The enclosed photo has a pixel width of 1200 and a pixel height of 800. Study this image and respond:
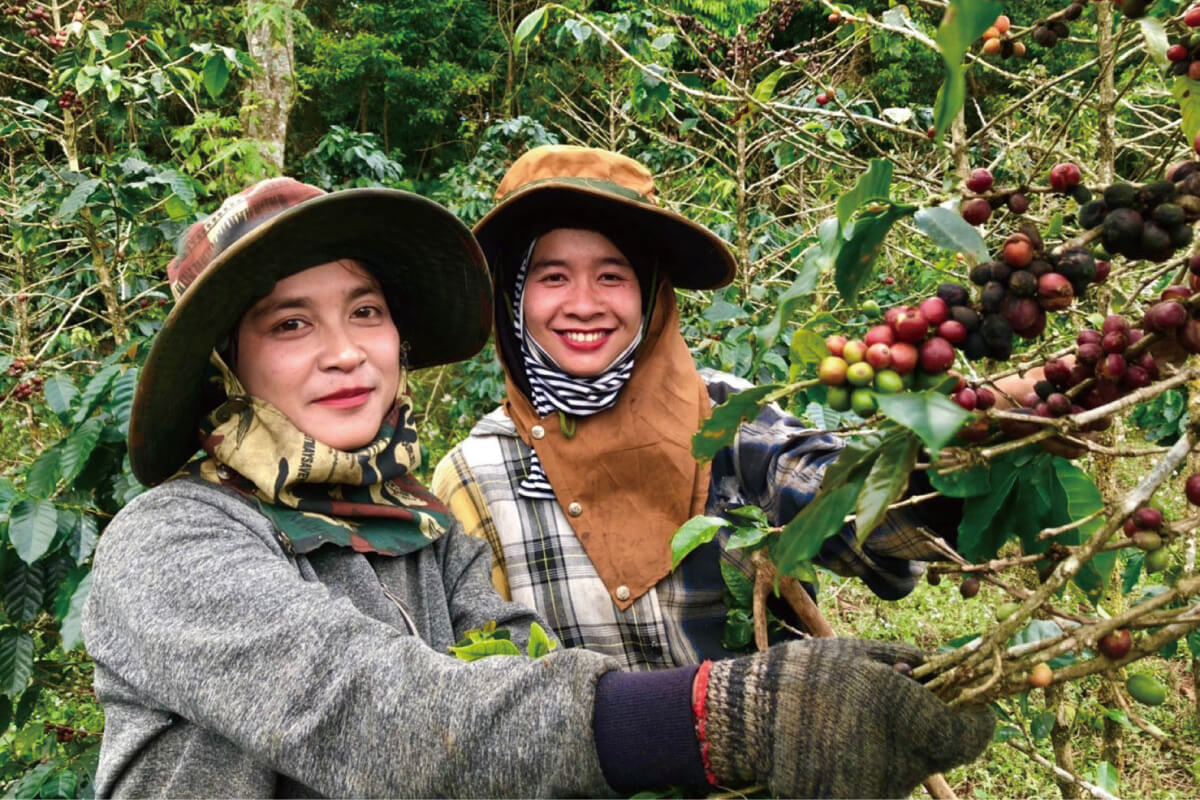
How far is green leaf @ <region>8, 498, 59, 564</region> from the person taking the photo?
6.43 ft

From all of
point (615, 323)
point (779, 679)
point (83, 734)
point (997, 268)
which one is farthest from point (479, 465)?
point (83, 734)

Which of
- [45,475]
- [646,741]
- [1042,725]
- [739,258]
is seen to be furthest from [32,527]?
[739,258]

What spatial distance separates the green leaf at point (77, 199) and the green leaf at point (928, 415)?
2.47 metres

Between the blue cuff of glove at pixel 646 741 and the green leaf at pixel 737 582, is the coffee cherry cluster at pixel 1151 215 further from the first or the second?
the green leaf at pixel 737 582

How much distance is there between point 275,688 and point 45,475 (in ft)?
4.80

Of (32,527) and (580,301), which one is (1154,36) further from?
(32,527)

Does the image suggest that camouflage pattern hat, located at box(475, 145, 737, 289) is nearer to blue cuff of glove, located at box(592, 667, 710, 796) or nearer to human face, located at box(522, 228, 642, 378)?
human face, located at box(522, 228, 642, 378)

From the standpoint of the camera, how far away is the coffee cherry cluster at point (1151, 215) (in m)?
0.73

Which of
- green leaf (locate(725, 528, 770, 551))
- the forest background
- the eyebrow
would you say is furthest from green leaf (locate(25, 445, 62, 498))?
green leaf (locate(725, 528, 770, 551))

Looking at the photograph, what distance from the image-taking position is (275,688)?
100 centimetres

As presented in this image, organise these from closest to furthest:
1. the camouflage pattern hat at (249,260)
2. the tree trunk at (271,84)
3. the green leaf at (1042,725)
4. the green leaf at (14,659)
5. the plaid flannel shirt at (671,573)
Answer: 1. the camouflage pattern hat at (249,260)
2. the green leaf at (1042,725)
3. the plaid flannel shirt at (671,573)
4. the green leaf at (14,659)
5. the tree trunk at (271,84)

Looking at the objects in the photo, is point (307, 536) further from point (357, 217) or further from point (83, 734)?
point (83, 734)

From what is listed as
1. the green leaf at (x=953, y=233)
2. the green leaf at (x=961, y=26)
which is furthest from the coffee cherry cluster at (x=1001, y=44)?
the green leaf at (x=961, y=26)

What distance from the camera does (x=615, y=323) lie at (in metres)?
1.96
